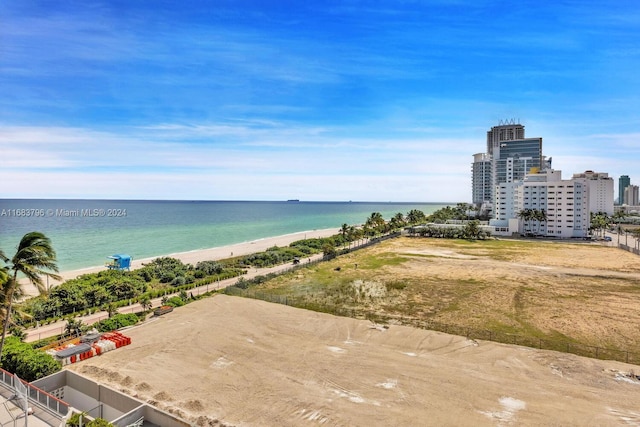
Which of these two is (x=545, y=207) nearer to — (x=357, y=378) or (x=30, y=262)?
(x=357, y=378)

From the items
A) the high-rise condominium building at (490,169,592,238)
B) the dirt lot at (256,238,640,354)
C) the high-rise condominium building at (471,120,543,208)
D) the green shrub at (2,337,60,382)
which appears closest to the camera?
the green shrub at (2,337,60,382)

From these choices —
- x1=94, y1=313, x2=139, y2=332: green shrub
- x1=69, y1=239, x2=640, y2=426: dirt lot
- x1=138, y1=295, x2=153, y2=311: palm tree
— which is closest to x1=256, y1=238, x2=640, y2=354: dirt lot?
x1=69, y1=239, x2=640, y2=426: dirt lot

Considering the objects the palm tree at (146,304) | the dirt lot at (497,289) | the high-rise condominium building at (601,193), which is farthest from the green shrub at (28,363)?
the high-rise condominium building at (601,193)

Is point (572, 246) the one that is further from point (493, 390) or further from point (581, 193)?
point (493, 390)

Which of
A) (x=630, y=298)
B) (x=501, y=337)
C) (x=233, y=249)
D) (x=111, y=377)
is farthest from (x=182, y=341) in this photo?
(x=233, y=249)

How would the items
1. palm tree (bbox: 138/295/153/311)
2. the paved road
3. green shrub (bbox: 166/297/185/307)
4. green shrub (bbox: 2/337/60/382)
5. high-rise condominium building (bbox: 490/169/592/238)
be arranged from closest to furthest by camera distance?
green shrub (bbox: 2/337/60/382), the paved road, palm tree (bbox: 138/295/153/311), green shrub (bbox: 166/297/185/307), high-rise condominium building (bbox: 490/169/592/238)

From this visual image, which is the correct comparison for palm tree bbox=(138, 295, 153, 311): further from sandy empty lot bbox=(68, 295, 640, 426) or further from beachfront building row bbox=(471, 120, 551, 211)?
beachfront building row bbox=(471, 120, 551, 211)
